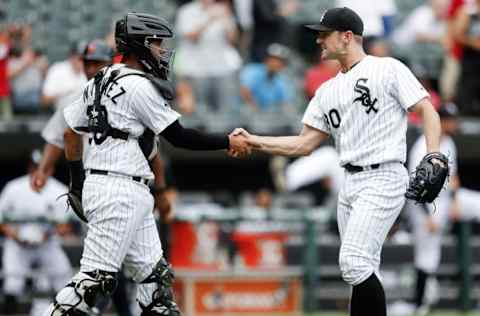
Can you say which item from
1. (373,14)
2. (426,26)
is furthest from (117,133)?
(426,26)

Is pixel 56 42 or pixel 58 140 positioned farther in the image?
pixel 56 42

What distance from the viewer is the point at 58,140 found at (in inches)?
393

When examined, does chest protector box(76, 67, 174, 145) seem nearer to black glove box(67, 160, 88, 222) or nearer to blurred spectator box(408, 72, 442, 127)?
black glove box(67, 160, 88, 222)

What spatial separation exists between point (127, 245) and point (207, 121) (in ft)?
22.9

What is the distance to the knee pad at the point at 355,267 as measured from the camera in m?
7.82

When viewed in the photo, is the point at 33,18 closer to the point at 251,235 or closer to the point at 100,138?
the point at 251,235

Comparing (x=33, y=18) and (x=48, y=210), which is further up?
(x=33, y=18)

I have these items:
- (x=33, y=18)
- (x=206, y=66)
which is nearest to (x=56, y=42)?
(x=33, y=18)

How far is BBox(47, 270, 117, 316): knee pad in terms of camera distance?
757cm

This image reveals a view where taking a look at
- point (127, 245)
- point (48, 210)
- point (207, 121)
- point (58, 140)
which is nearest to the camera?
point (127, 245)

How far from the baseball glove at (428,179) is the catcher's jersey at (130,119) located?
1.45 m

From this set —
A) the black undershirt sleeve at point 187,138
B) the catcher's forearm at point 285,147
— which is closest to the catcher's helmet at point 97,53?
the catcher's forearm at point 285,147

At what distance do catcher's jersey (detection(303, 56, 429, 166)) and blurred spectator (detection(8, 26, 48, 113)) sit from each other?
6577 millimetres

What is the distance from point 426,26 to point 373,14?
1660mm
